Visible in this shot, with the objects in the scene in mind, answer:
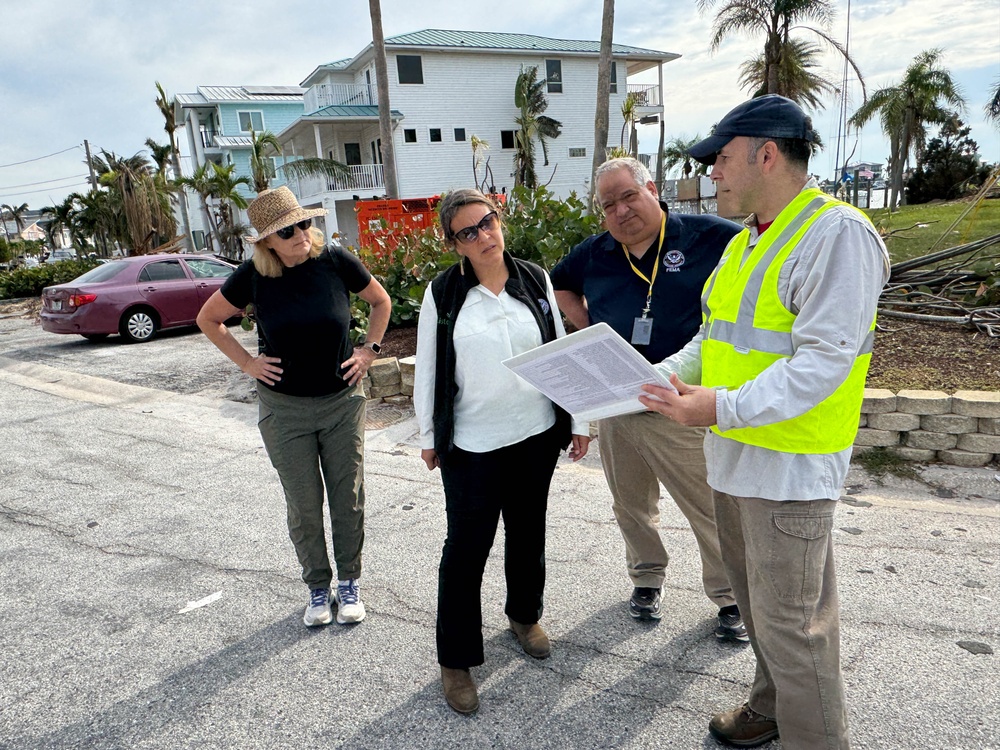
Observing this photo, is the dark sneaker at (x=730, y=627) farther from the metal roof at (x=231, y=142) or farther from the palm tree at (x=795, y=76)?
the metal roof at (x=231, y=142)

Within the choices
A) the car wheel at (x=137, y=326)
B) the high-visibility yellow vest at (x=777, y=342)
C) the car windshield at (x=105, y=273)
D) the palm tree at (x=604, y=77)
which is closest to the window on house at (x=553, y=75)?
the palm tree at (x=604, y=77)

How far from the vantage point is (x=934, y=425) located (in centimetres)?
443

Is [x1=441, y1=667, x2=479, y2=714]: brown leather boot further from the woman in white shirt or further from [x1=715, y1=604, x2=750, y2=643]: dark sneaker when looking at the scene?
[x1=715, y1=604, x2=750, y2=643]: dark sneaker

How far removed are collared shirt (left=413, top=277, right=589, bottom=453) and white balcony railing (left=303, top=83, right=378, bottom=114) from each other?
32.2 metres

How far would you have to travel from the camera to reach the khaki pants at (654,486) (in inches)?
109

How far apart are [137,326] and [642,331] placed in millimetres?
10801

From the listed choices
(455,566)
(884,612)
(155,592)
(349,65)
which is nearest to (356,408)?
(455,566)

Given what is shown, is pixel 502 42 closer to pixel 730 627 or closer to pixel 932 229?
pixel 932 229

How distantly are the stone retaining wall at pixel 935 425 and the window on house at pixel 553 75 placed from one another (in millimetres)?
32805

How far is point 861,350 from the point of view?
1.74 metres

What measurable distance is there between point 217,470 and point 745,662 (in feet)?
13.3

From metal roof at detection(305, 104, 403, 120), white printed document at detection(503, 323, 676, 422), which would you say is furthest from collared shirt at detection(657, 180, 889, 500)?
metal roof at detection(305, 104, 403, 120)

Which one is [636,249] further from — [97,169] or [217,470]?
[97,169]

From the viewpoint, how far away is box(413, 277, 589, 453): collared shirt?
2.58 meters
